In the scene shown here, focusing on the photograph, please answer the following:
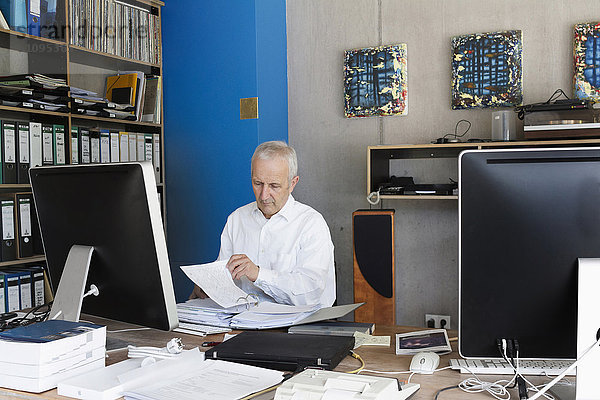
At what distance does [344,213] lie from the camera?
3701mm

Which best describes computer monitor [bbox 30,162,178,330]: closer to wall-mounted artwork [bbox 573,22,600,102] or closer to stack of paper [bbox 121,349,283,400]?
stack of paper [bbox 121,349,283,400]

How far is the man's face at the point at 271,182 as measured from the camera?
2.55 m

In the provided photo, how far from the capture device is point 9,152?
2.98 metres

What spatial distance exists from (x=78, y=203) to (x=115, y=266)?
207 mm

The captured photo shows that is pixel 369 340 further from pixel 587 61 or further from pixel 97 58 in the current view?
pixel 97 58

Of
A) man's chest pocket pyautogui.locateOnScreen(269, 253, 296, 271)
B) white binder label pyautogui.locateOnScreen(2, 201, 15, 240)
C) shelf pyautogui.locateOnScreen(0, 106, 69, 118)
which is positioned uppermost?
shelf pyautogui.locateOnScreen(0, 106, 69, 118)

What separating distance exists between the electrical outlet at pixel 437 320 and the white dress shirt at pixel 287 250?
1.16m

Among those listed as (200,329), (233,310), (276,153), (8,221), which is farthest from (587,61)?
(8,221)

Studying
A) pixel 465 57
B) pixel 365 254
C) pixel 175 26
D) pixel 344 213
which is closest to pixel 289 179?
pixel 365 254

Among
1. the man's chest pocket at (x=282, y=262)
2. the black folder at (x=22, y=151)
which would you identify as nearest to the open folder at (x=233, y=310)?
the man's chest pocket at (x=282, y=262)

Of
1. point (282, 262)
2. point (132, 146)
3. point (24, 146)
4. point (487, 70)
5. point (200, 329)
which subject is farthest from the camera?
point (132, 146)

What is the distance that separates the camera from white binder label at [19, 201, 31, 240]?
3046mm

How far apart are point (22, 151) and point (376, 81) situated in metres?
2.04

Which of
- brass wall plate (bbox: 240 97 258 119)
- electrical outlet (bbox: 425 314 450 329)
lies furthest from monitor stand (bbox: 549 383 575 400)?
brass wall plate (bbox: 240 97 258 119)
